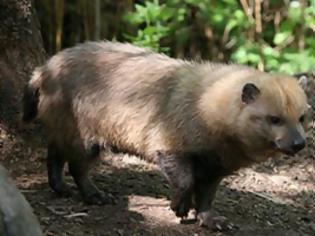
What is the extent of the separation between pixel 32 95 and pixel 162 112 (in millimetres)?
855

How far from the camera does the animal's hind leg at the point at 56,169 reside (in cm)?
553

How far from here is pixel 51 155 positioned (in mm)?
5609

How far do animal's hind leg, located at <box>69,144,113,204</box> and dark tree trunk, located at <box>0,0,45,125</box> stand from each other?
29.3 inches

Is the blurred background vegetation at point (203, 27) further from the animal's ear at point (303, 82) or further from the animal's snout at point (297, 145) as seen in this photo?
the animal's snout at point (297, 145)

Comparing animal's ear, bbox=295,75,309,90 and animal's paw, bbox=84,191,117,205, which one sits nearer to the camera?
animal's ear, bbox=295,75,309,90

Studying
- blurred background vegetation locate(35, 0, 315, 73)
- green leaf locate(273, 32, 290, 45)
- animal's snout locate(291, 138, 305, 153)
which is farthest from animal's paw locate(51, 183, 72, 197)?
green leaf locate(273, 32, 290, 45)

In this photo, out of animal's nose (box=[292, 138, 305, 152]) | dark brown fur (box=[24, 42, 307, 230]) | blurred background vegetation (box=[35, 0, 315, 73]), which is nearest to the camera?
animal's nose (box=[292, 138, 305, 152])

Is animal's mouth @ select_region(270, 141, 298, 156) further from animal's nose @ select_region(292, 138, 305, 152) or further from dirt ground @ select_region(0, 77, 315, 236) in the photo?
dirt ground @ select_region(0, 77, 315, 236)

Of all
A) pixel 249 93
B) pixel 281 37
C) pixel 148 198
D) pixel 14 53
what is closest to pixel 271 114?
pixel 249 93

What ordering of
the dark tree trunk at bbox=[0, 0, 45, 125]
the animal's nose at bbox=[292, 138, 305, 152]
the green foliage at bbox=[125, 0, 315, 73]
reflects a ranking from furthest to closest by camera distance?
the green foliage at bbox=[125, 0, 315, 73] → the dark tree trunk at bbox=[0, 0, 45, 125] → the animal's nose at bbox=[292, 138, 305, 152]

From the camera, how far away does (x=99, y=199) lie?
5469 mm

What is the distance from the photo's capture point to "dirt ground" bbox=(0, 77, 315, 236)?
517 centimetres

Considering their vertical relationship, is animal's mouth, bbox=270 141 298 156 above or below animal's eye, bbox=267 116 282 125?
below

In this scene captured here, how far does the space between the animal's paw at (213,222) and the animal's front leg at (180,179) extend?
0.17 metres
